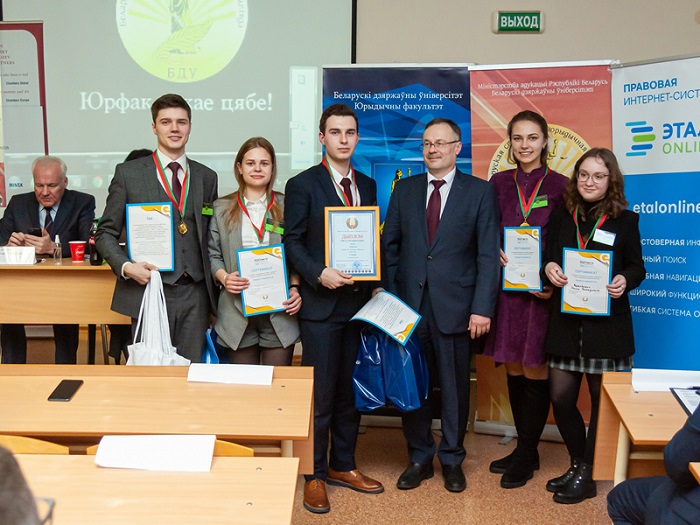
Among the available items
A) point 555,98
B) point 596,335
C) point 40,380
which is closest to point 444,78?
point 555,98

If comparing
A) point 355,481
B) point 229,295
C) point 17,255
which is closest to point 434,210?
point 229,295

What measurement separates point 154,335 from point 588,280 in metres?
1.84

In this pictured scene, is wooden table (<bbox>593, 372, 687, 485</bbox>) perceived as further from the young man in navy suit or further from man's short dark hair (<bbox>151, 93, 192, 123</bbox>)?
man's short dark hair (<bbox>151, 93, 192, 123</bbox>)

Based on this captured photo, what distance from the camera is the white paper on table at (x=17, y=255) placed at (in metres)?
3.96

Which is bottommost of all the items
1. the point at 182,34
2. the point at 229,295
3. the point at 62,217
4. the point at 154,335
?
the point at 154,335

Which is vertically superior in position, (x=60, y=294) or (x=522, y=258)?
(x=522, y=258)

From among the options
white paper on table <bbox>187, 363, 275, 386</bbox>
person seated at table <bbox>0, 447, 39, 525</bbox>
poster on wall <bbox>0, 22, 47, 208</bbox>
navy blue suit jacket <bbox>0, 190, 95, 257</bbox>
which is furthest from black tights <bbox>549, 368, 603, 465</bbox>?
poster on wall <bbox>0, 22, 47, 208</bbox>

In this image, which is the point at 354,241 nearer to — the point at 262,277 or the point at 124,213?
the point at 262,277

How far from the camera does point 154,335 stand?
2785mm

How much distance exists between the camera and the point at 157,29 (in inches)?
211

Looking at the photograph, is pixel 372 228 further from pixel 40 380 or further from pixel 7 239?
pixel 7 239

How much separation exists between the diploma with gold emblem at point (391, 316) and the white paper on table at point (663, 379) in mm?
982

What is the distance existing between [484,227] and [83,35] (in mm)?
3970

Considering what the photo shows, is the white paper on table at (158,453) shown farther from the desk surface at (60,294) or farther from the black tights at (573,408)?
the desk surface at (60,294)
